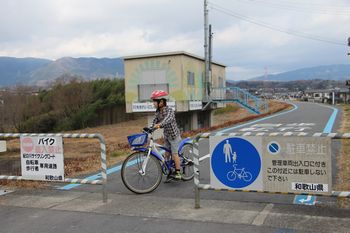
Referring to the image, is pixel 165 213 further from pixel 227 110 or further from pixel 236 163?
pixel 227 110

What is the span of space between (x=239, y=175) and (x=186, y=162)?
225cm

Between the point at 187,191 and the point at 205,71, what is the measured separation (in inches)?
748

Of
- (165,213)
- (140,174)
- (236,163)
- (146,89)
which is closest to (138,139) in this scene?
(140,174)

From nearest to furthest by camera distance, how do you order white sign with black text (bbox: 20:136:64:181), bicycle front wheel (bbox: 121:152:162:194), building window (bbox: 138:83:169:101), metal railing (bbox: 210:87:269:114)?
1. bicycle front wheel (bbox: 121:152:162:194)
2. white sign with black text (bbox: 20:136:64:181)
3. building window (bbox: 138:83:169:101)
4. metal railing (bbox: 210:87:269:114)

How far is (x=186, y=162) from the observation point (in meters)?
7.93

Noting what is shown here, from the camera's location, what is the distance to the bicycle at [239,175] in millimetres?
5742

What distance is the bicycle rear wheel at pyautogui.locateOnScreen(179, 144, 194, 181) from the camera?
7.92 meters

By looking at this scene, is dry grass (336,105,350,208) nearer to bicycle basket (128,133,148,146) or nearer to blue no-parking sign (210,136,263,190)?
blue no-parking sign (210,136,263,190)

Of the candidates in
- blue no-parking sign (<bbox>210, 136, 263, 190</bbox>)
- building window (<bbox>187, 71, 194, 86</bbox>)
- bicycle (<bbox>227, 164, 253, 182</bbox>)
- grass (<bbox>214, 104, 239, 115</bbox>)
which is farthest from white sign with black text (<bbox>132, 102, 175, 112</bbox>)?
grass (<bbox>214, 104, 239, 115</bbox>)

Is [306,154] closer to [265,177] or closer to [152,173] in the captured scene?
[265,177]

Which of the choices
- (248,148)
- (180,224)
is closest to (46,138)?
(180,224)

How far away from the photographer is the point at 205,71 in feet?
83.9

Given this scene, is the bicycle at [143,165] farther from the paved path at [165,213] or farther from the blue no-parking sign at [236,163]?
the blue no-parking sign at [236,163]

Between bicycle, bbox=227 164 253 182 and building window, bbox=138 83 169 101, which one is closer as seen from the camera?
bicycle, bbox=227 164 253 182
